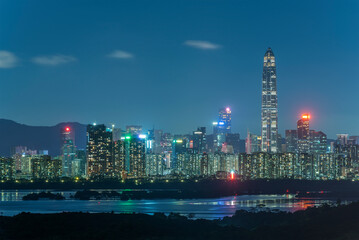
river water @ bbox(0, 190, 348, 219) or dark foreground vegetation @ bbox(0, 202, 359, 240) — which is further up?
dark foreground vegetation @ bbox(0, 202, 359, 240)

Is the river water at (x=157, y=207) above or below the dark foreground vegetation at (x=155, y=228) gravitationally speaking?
below

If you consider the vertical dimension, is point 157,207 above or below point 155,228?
below

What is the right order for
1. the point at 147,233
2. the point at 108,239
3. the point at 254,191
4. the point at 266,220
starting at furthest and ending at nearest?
the point at 254,191 → the point at 266,220 → the point at 147,233 → the point at 108,239

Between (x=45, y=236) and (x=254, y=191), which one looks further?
(x=254, y=191)

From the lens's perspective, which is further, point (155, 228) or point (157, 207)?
point (157, 207)

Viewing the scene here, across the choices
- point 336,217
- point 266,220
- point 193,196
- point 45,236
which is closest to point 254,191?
point 193,196

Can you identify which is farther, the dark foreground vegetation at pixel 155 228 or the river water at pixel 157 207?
the river water at pixel 157 207

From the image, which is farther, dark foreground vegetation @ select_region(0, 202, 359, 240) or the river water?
the river water

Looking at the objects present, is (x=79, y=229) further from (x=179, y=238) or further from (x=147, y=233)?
(x=179, y=238)
